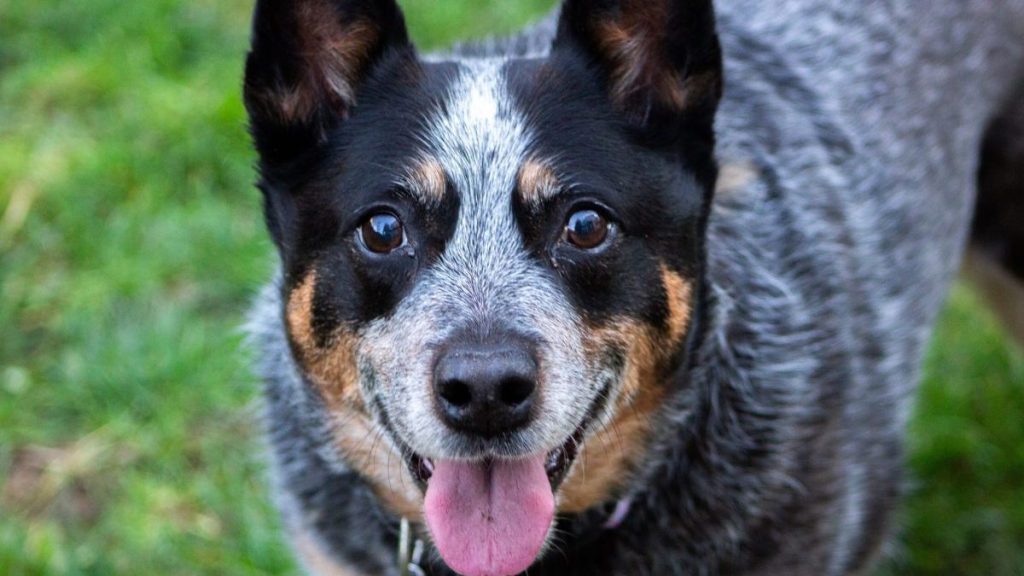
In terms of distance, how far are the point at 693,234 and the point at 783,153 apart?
877 mm

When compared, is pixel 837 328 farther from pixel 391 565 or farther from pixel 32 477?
pixel 32 477

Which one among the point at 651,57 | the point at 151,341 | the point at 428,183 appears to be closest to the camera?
the point at 428,183

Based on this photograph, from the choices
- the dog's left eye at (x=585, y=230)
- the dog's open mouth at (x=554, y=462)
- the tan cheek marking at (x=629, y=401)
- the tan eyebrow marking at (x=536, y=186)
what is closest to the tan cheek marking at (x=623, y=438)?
the tan cheek marking at (x=629, y=401)

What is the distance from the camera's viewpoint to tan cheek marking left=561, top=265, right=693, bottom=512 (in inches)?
124

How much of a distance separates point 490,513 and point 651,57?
1114mm

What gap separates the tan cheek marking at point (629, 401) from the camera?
3.15 m

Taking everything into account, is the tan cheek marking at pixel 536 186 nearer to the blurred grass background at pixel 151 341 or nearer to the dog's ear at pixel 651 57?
the dog's ear at pixel 651 57

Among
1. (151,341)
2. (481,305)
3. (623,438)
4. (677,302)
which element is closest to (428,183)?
(481,305)

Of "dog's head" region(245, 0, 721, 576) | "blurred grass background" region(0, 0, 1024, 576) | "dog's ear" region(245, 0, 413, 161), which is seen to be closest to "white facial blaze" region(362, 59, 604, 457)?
"dog's head" region(245, 0, 721, 576)

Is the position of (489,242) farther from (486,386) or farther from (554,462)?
(554,462)

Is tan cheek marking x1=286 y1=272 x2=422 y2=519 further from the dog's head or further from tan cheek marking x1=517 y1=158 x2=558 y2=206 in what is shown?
tan cheek marking x1=517 y1=158 x2=558 y2=206

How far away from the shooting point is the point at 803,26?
4352mm

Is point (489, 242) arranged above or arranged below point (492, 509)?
above

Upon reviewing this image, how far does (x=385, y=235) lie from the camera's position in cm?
314
